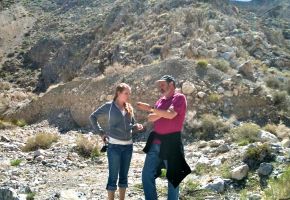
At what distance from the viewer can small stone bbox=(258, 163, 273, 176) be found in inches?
307

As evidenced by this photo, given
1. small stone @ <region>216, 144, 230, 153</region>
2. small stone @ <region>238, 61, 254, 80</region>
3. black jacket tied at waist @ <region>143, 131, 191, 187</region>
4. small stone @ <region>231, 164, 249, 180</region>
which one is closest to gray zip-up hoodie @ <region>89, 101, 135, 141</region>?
black jacket tied at waist @ <region>143, 131, 191, 187</region>

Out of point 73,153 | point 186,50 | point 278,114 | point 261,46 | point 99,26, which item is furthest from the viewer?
point 99,26

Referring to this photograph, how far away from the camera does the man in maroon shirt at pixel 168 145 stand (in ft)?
19.4

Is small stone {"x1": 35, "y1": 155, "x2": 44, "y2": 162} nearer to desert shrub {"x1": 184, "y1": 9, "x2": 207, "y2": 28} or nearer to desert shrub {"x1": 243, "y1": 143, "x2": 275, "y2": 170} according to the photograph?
desert shrub {"x1": 243, "y1": 143, "x2": 275, "y2": 170}

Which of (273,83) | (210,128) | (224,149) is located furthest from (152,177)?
(273,83)

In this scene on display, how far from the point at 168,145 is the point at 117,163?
857mm

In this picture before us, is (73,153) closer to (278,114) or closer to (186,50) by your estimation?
(278,114)

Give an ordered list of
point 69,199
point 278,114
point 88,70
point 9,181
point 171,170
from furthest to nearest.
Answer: point 88,70 < point 278,114 < point 9,181 < point 69,199 < point 171,170

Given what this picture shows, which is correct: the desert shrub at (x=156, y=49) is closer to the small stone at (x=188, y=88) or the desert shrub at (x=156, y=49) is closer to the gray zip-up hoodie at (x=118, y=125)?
the small stone at (x=188, y=88)

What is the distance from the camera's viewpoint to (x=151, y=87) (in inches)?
644

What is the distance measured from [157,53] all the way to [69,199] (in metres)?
16.7

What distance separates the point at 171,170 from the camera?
593cm

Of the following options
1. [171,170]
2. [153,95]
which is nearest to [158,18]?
[153,95]

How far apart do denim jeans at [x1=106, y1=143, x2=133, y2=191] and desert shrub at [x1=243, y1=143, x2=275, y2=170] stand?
277 cm
